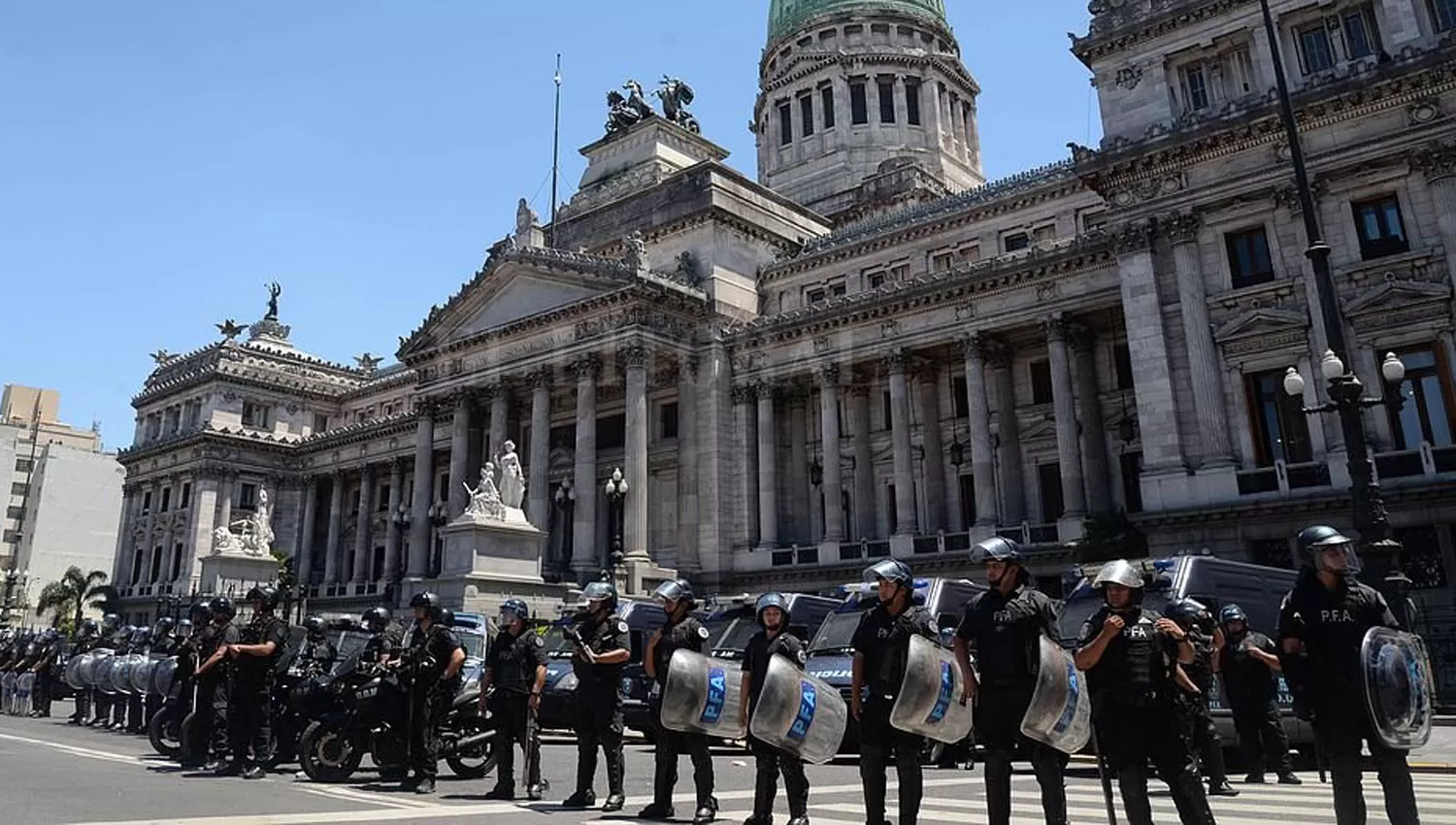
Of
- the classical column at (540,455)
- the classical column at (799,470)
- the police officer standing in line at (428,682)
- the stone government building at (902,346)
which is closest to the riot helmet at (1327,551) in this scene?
the police officer standing in line at (428,682)

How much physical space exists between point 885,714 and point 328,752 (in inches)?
299

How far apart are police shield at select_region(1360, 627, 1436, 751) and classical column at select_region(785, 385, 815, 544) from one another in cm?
3254

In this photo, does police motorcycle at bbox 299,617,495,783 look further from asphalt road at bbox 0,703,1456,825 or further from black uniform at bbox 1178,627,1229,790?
black uniform at bbox 1178,627,1229,790

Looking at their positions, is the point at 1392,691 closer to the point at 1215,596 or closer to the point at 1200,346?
the point at 1215,596

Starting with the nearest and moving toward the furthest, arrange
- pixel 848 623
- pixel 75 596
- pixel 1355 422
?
pixel 1355 422
pixel 848 623
pixel 75 596

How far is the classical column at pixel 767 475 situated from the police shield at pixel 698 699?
1149 inches

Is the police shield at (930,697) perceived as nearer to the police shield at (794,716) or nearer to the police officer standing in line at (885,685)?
the police officer standing in line at (885,685)

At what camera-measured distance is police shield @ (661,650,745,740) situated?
7.81 metres

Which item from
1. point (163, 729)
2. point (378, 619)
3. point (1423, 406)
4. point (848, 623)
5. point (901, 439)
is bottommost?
point (163, 729)

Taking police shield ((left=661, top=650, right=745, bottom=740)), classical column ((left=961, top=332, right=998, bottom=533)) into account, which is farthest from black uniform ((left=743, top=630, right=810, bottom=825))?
classical column ((left=961, top=332, right=998, bottom=533))

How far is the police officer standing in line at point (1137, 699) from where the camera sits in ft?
18.5

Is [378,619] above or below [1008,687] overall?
above

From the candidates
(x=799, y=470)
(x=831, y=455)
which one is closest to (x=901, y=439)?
(x=831, y=455)

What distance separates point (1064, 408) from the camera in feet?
105
